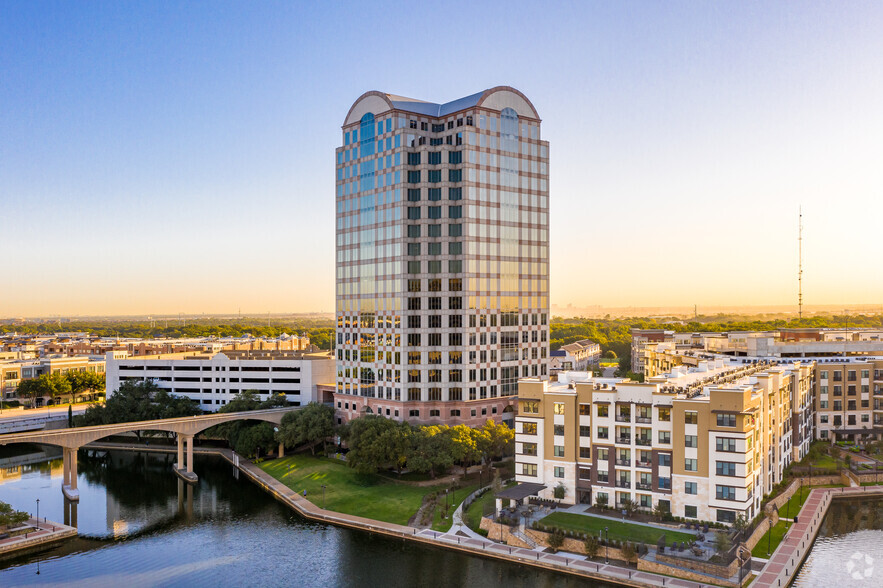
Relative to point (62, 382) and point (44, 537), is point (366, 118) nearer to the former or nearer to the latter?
point (44, 537)

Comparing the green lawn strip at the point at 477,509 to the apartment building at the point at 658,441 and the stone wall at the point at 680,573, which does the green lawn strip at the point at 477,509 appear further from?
the stone wall at the point at 680,573

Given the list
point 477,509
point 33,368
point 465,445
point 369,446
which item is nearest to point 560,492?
point 477,509

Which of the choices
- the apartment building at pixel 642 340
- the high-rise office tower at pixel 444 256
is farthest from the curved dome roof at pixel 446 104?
the apartment building at pixel 642 340

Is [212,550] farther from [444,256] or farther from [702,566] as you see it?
[444,256]

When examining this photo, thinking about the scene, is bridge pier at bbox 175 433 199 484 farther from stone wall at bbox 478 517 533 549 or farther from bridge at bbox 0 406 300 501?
stone wall at bbox 478 517 533 549

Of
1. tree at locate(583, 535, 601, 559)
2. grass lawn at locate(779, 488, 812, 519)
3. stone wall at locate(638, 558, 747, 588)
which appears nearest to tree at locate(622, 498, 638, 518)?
tree at locate(583, 535, 601, 559)

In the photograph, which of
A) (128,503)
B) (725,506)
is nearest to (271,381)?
(128,503)
